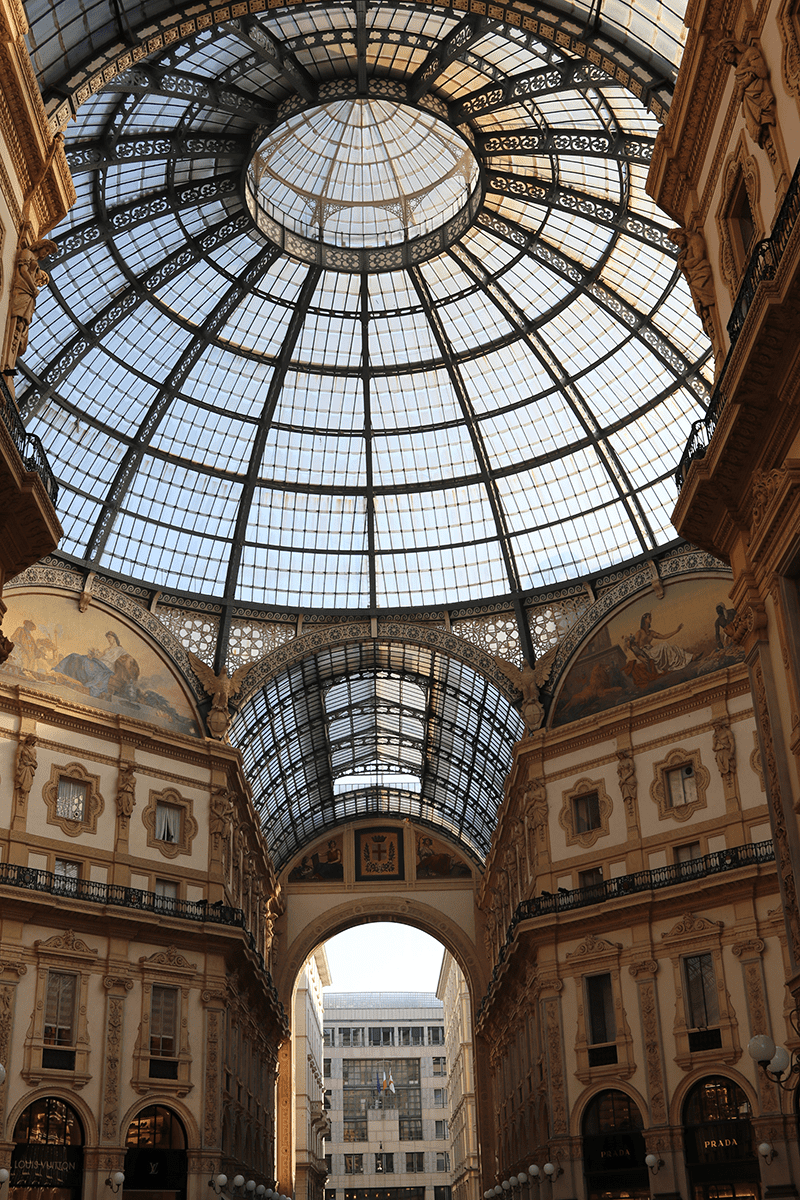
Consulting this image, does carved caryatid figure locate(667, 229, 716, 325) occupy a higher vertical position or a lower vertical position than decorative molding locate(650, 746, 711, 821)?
higher

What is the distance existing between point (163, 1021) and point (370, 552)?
19.9m

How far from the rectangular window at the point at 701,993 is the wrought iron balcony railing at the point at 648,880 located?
97.7 inches

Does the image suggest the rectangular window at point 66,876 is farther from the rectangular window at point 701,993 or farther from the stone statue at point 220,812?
the rectangular window at point 701,993

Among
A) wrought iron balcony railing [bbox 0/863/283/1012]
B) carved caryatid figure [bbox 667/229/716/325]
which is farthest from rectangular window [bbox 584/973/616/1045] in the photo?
carved caryatid figure [bbox 667/229/716/325]

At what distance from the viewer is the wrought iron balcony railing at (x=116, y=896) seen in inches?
1332

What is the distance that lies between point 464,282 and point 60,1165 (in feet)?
103

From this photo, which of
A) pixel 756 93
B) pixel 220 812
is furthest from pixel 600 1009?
pixel 756 93

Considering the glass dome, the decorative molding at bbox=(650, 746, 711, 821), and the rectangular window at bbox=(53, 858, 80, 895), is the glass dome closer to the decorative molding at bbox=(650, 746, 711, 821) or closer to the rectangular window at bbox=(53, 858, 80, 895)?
the decorative molding at bbox=(650, 746, 711, 821)

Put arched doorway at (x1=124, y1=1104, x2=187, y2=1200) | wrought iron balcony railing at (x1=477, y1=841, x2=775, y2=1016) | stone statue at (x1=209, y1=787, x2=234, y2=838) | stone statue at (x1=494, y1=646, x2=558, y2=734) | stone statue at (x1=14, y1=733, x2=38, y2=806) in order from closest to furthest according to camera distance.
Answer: arched doorway at (x1=124, y1=1104, x2=187, y2=1200)
wrought iron balcony railing at (x1=477, y1=841, x2=775, y2=1016)
stone statue at (x1=14, y1=733, x2=38, y2=806)
stone statue at (x1=209, y1=787, x2=234, y2=838)
stone statue at (x1=494, y1=646, x2=558, y2=734)

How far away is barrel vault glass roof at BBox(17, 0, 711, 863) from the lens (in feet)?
108

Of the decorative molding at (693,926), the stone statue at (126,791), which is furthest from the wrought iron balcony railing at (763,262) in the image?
the stone statue at (126,791)

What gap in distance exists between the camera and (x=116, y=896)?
1427 inches

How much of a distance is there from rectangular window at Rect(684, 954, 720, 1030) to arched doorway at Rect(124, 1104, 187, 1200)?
16.3 meters

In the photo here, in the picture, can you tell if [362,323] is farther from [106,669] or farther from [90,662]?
[90,662]
